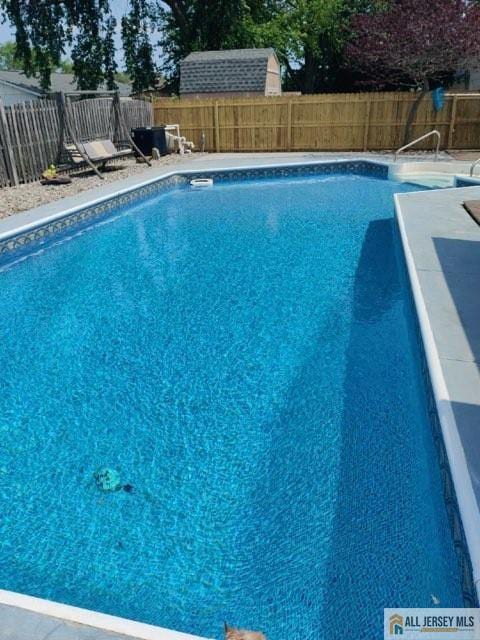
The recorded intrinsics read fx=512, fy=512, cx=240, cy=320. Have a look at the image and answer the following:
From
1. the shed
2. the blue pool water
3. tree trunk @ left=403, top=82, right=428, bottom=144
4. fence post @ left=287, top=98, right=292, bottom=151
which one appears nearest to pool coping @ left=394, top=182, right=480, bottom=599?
the blue pool water

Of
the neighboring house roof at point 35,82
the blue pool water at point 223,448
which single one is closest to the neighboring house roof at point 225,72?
the neighboring house roof at point 35,82

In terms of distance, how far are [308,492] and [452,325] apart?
191 centimetres

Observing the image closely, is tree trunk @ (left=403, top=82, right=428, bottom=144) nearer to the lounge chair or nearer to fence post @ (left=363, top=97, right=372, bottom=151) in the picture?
fence post @ (left=363, top=97, right=372, bottom=151)

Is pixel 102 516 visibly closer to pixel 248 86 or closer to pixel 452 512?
pixel 452 512

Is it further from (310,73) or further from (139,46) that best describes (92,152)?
(310,73)

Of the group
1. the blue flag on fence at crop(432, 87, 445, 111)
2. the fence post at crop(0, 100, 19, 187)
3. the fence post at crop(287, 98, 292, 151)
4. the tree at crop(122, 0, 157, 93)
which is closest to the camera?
the fence post at crop(0, 100, 19, 187)

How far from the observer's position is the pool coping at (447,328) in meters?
2.48

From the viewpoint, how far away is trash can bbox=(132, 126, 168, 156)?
14914mm

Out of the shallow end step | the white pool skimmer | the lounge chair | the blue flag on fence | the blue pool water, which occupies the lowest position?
the blue pool water

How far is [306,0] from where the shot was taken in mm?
25938

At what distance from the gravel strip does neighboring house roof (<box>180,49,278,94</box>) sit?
7.51 meters

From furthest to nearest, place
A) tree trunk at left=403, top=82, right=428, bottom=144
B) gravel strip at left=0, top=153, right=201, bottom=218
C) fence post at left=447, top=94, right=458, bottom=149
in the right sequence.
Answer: tree trunk at left=403, top=82, right=428, bottom=144
fence post at left=447, top=94, right=458, bottom=149
gravel strip at left=0, top=153, right=201, bottom=218

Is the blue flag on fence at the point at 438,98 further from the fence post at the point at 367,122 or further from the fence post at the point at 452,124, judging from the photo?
the fence post at the point at 367,122

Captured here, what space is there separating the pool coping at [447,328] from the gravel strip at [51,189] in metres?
6.54
